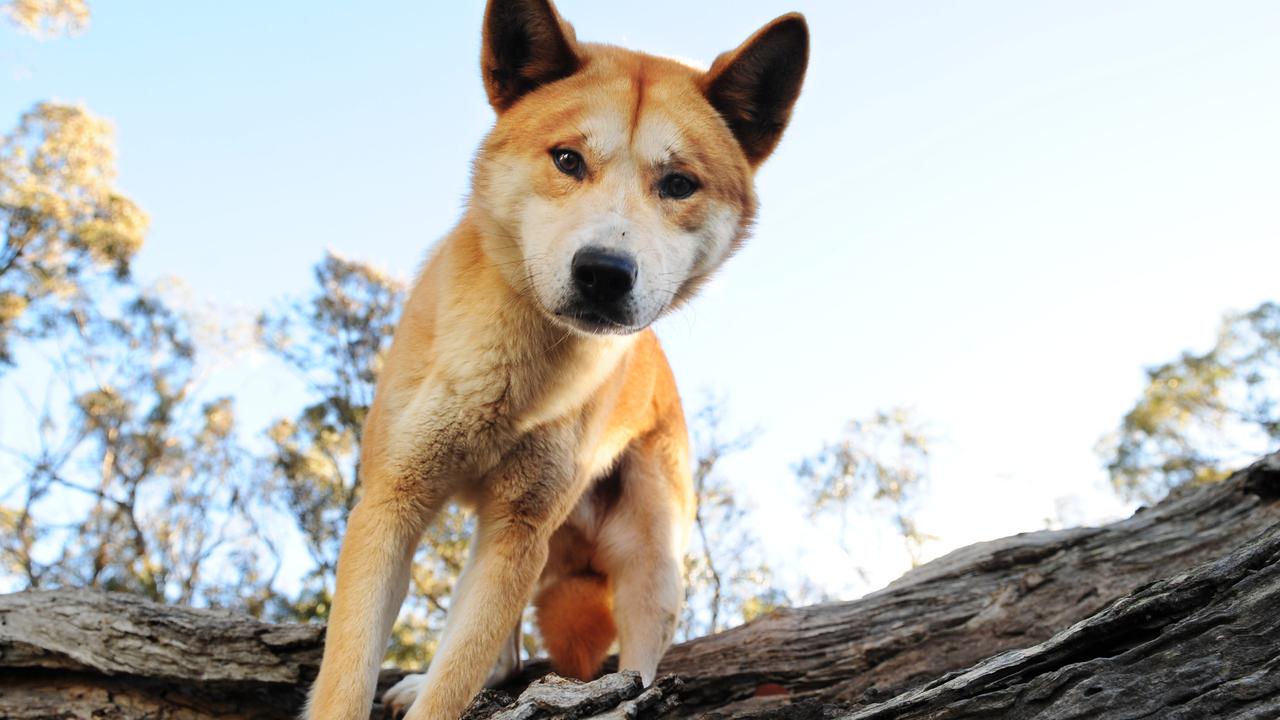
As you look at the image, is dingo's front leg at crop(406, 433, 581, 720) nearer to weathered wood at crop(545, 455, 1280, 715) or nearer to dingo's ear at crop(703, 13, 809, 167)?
weathered wood at crop(545, 455, 1280, 715)

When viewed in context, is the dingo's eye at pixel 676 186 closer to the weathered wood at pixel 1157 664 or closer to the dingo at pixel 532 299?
the dingo at pixel 532 299

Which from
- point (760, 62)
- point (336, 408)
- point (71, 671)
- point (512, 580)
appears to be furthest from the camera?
point (336, 408)

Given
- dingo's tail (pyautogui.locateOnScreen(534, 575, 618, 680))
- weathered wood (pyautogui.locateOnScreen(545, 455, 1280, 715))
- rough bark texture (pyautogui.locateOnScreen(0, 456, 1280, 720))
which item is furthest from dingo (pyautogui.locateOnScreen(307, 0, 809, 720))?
weathered wood (pyautogui.locateOnScreen(545, 455, 1280, 715))

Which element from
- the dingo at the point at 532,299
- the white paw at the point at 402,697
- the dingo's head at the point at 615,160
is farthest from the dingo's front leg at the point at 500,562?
the dingo's head at the point at 615,160

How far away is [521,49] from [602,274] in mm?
1358

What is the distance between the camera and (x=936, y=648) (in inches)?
191

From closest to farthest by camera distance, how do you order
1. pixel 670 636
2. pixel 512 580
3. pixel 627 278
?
pixel 627 278, pixel 512 580, pixel 670 636

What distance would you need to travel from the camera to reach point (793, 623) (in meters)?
5.25

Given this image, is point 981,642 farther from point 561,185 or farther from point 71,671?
point 71,671

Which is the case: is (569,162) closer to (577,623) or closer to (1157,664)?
(1157,664)

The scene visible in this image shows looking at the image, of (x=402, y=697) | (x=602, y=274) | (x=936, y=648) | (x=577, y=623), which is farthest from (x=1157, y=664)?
(x=402, y=697)

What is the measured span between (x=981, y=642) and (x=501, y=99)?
12.5ft

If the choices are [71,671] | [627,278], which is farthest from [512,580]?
[71,671]

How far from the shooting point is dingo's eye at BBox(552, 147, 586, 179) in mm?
3293
